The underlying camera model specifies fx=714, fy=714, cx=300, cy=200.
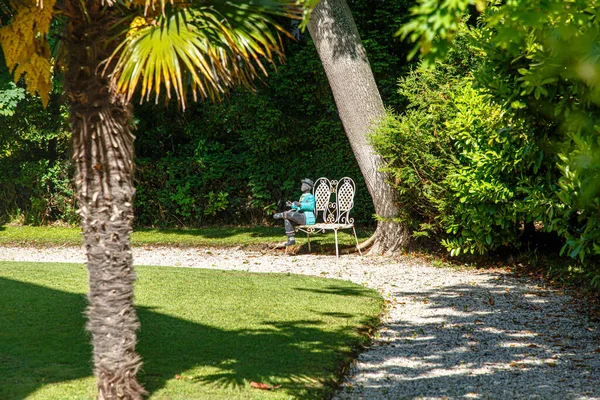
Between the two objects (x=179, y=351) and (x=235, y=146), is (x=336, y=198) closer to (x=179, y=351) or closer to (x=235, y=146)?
(x=235, y=146)

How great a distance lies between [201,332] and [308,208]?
220 inches

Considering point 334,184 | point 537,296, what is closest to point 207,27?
point 537,296

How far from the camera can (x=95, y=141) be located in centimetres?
440

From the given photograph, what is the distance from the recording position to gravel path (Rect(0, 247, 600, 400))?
5258 millimetres

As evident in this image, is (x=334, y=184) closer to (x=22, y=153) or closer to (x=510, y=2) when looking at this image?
(x=22, y=153)

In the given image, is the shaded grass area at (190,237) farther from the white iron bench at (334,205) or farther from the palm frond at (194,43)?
the palm frond at (194,43)

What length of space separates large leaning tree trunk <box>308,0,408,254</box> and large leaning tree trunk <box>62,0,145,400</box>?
24.5 feet

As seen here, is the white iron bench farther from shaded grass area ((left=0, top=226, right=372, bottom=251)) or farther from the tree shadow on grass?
the tree shadow on grass

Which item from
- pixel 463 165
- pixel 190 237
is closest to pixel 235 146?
pixel 190 237

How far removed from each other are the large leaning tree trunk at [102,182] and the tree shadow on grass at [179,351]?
58 centimetres

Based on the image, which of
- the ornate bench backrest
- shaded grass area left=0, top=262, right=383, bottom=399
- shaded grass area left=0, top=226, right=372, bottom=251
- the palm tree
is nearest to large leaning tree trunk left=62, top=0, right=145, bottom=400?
the palm tree

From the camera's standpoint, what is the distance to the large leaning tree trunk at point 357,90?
1161 cm

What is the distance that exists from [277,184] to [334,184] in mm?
2430

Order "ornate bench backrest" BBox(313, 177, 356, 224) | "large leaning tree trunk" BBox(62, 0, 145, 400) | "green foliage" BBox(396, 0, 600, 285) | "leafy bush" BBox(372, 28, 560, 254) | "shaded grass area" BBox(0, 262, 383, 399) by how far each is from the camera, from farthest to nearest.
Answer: "ornate bench backrest" BBox(313, 177, 356, 224)
"leafy bush" BBox(372, 28, 560, 254)
"shaded grass area" BBox(0, 262, 383, 399)
"large leaning tree trunk" BBox(62, 0, 145, 400)
"green foliage" BBox(396, 0, 600, 285)
